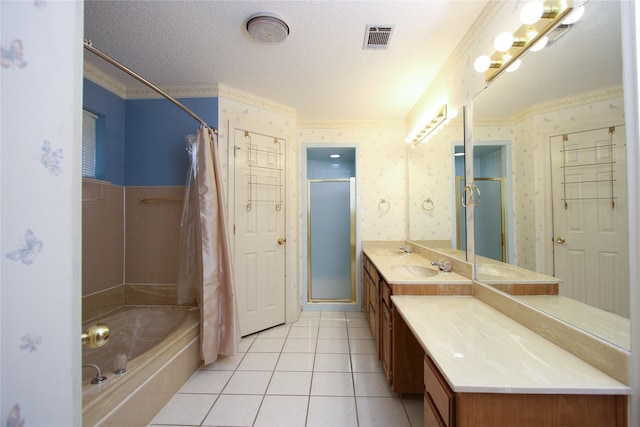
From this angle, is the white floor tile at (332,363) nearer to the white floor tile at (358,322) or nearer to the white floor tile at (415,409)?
the white floor tile at (415,409)

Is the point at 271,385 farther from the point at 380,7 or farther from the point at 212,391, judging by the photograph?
the point at 380,7

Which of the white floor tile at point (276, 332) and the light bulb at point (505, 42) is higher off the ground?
the light bulb at point (505, 42)

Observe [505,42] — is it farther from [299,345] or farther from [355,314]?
[355,314]

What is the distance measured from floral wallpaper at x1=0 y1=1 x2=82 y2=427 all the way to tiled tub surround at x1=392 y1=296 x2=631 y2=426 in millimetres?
1027

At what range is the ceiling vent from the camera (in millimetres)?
1586

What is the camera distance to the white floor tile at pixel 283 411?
55.6 inches

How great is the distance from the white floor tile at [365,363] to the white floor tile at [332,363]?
0.05 meters

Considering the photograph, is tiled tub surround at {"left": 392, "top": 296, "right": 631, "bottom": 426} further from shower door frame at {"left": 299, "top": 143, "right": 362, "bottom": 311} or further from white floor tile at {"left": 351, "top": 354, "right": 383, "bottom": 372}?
shower door frame at {"left": 299, "top": 143, "right": 362, "bottom": 311}

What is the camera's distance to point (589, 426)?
2.35 ft

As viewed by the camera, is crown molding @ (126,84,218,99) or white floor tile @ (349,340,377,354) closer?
white floor tile @ (349,340,377,354)

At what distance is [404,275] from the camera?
5.74ft

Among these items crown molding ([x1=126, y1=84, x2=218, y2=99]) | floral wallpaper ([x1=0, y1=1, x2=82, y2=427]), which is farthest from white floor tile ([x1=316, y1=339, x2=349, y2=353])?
crown molding ([x1=126, y1=84, x2=218, y2=99])

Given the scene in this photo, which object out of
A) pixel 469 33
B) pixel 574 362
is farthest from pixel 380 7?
pixel 574 362

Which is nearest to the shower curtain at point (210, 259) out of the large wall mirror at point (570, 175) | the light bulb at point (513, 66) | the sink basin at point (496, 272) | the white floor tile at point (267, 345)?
the white floor tile at point (267, 345)
